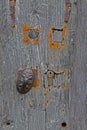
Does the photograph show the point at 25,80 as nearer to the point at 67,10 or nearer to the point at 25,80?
the point at 25,80

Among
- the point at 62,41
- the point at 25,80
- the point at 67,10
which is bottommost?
the point at 25,80

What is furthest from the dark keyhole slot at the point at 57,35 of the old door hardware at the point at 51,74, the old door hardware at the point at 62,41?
the old door hardware at the point at 51,74

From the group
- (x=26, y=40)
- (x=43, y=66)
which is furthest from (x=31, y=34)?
(x=43, y=66)

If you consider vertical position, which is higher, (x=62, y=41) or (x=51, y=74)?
(x=62, y=41)

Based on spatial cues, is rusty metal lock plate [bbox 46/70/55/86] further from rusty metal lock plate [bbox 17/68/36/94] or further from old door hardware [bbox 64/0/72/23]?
old door hardware [bbox 64/0/72/23]

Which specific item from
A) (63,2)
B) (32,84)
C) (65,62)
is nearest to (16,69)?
(32,84)

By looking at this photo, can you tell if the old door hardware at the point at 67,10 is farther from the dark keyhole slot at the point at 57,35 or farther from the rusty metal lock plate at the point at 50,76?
the rusty metal lock plate at the point at 50,76

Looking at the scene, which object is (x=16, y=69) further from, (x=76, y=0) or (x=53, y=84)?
(x=76, y=0)
